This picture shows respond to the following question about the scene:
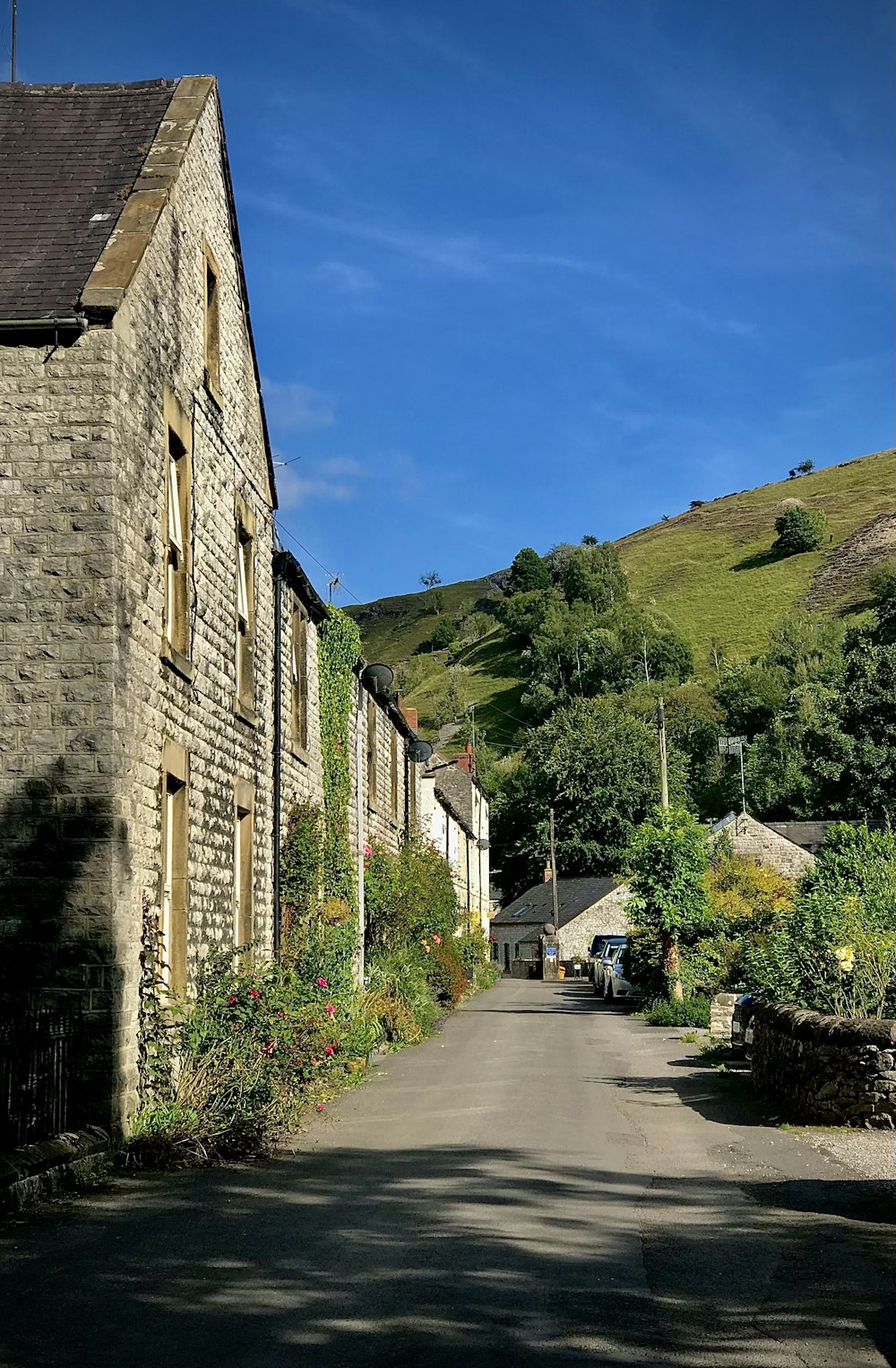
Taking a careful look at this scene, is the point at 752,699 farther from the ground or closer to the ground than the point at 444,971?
farther from the ground

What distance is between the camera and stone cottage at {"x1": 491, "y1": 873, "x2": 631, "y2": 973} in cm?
6900

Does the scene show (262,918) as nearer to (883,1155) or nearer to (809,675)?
(883,1155)

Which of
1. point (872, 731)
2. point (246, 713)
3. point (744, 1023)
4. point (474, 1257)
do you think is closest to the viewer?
point (474, 1257)

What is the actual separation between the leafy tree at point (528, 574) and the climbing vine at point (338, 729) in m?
124

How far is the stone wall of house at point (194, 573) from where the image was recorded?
A: 38.4 ft

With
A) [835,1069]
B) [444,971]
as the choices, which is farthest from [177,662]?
[444,971]

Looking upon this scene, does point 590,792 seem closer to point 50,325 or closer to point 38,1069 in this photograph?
point 50,325

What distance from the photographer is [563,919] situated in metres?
71.3

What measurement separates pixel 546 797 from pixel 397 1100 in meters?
66.2

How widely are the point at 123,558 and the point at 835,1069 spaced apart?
789 centimetres

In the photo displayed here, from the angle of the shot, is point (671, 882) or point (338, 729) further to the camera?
point (671, 882)

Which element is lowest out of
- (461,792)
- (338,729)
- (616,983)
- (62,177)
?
(616,983)

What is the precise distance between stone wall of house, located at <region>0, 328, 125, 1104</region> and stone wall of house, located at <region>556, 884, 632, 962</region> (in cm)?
5775

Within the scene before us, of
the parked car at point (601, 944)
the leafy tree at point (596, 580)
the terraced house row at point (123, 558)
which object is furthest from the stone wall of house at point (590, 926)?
the leafy tree at point (596, 580)
